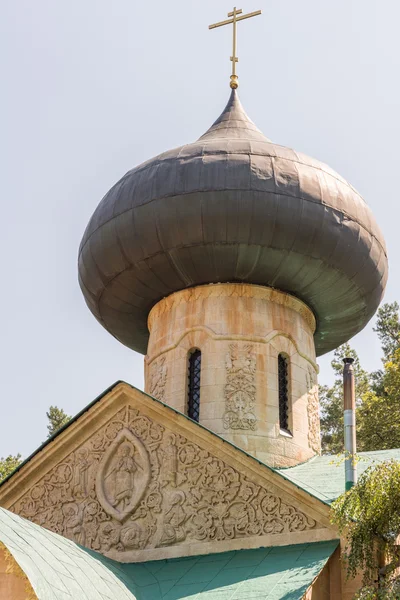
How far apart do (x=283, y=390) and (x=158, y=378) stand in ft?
5.10

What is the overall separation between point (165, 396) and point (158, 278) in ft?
4.83

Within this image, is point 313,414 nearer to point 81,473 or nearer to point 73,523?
point 81,473

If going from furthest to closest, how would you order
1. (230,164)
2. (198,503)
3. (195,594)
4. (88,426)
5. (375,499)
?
(230,164)
(88,426)
(198,503)
(195,594)
(375,499)

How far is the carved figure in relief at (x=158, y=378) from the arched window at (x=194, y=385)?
0.33m

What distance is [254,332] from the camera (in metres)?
11.1

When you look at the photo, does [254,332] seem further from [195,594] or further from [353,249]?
[195,594]

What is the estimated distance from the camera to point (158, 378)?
37.0 ft

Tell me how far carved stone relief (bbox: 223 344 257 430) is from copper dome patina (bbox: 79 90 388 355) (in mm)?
977

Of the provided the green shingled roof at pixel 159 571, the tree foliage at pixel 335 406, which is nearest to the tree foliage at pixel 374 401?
the tree foliage at pixel 335 406

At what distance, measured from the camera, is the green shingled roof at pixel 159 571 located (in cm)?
654

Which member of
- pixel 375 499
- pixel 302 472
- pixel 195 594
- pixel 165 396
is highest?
pixel 165 396

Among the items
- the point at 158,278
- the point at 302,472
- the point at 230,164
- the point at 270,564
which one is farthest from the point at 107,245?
the point at 270,564

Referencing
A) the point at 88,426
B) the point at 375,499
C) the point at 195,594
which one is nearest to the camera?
the point at 375,499

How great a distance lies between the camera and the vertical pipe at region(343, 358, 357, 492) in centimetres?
794
